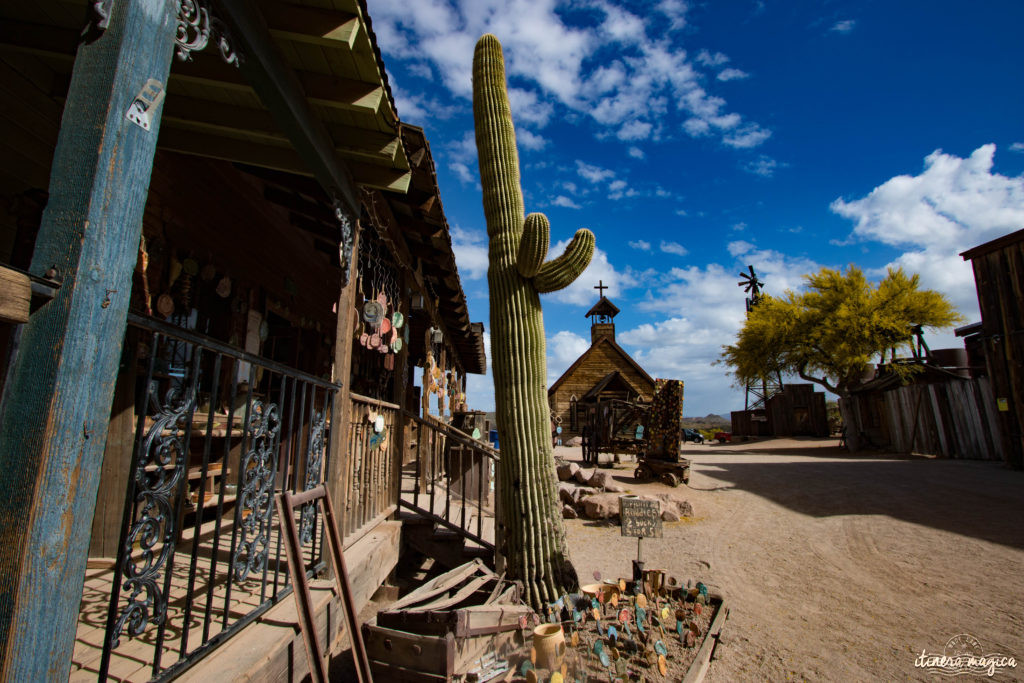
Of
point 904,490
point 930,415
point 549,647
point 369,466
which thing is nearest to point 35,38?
point 369,466

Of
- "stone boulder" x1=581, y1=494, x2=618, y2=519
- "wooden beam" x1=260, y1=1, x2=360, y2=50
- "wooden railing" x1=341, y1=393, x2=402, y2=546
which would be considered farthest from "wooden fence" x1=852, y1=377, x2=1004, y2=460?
"wooden beam" x1=260, y1=1, x2=360, y2=50

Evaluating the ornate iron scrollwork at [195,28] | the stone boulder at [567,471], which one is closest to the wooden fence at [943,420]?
the stone boulder at [567,471]

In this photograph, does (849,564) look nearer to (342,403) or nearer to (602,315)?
(342,403)

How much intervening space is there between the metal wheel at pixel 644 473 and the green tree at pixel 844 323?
10.9 m

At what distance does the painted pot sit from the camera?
11.1 feet

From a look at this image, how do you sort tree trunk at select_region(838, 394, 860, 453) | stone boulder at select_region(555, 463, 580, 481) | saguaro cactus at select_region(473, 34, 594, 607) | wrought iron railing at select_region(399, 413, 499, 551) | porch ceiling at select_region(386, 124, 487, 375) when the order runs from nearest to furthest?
1. porch ceiling at select_region(386, 124, 487, 375)
2. saguaro cactus at select_region(473, 34, 594, 607)
3. wrought iron railing at select_region(399, 413, 499, 551)
4. stone boulder at select_region(555, 463, 580, 481)
5. tree trunk at select_region(838, 394, 860, 453)

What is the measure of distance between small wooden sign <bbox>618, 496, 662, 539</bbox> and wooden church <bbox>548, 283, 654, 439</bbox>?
20.3 m

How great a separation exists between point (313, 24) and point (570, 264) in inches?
116

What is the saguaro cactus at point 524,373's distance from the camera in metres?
4.56

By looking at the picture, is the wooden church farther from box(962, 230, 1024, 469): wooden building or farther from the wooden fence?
box(962, 230, 1024, 469): wooden building

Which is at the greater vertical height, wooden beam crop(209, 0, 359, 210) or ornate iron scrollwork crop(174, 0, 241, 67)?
wooden beam crop(209, 0, 359, 210)

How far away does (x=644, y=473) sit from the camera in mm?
11773

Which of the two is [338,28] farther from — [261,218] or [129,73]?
[261,218]

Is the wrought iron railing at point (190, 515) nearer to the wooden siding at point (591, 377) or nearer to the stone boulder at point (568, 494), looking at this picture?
the stone boulder at point (568, 494)
